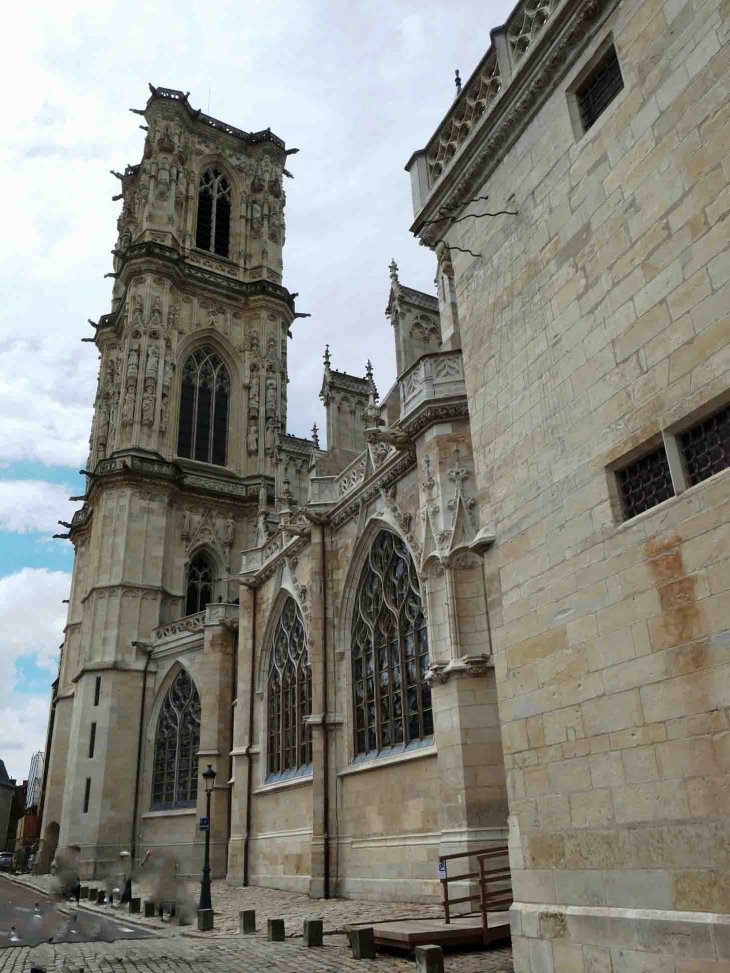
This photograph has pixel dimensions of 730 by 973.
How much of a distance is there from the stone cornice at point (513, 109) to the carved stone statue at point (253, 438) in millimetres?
25261

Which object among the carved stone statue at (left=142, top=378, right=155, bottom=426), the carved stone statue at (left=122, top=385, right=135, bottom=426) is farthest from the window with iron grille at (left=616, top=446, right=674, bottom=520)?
the carved stone statue at (left=122, top=385, right=135, bottom=426)

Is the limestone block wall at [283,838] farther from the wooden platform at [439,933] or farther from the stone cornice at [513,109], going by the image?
the stone cornice at [513,109]

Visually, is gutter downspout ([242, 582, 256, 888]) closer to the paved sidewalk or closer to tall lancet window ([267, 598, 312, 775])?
tall lancet window ([267, 598, 312, 775])

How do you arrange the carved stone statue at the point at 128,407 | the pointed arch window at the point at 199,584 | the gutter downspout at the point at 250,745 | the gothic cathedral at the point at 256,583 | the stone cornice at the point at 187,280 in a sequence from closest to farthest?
the gothic cathedral at the point at 256,583 → the gutter downspout at the point at 250,745 → the pointed arch window at the point at 199,584 → the carved stone statue at the point at 128,407 → the stone cornice at the point at 187,280

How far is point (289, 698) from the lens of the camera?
20.0 m

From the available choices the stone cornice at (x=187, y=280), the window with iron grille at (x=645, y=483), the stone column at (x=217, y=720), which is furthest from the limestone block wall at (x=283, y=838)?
the stone cornice at (x=187, y=280)

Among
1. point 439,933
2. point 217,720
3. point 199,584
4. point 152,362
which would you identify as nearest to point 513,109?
point 439,933

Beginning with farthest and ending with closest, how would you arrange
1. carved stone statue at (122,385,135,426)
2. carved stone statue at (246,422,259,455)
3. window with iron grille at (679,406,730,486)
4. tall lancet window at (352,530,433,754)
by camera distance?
carved stone statue at (246,422,259,455)
carved stone statue at (122,385,135,426)
tall lancet window at (352,530,433,754)
window with iron grille at (679,406,730,486)

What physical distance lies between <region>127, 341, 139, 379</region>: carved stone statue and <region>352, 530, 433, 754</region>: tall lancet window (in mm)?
19743

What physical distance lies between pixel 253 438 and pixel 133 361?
5.98m

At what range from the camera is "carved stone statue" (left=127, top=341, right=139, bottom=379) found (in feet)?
108

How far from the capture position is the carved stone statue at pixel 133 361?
108 ft

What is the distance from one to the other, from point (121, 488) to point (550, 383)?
25.5 m

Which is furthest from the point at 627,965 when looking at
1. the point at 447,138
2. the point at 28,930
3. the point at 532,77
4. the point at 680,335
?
the point at 28,930
